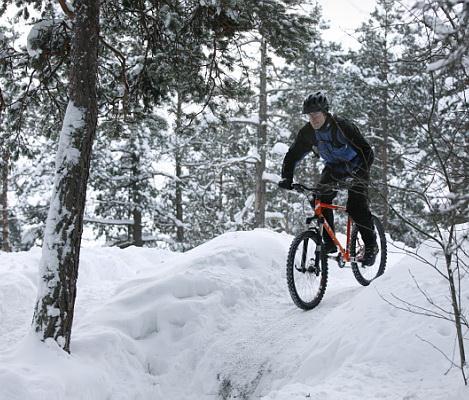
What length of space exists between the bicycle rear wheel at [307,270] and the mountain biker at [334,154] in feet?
0.54

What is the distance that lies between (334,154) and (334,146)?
121 millimetres

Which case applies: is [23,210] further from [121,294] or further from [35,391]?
[35,391]

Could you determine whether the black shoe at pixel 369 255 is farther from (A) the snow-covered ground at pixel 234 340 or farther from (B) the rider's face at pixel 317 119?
(B) the rider's face at pixel 317 119

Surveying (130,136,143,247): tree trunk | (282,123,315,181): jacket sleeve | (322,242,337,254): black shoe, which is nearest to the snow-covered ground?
(322,242,337,254): black shoe

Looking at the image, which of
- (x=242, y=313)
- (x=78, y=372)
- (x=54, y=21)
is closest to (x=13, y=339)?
(x=78, y=372)

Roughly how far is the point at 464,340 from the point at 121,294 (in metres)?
4.44

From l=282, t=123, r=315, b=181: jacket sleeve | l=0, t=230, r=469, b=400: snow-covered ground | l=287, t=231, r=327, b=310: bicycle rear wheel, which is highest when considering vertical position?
l=282, t=123, r=315, b=181: jacket sleeve

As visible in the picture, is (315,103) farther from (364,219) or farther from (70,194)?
(70,194)

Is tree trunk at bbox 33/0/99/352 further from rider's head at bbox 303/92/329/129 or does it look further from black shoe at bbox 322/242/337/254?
black shoe at bbox 322/242/337/254

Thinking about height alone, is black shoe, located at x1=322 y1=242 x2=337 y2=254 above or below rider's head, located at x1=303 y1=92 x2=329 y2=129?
below

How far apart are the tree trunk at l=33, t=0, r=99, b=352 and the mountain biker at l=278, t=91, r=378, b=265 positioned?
2.33 m

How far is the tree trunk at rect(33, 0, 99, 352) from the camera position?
16.1 feet

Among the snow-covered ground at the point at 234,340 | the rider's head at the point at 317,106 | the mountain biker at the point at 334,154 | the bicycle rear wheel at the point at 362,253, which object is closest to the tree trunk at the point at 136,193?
the snow-covered ground at the point at 234,340

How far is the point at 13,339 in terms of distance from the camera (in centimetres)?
625
